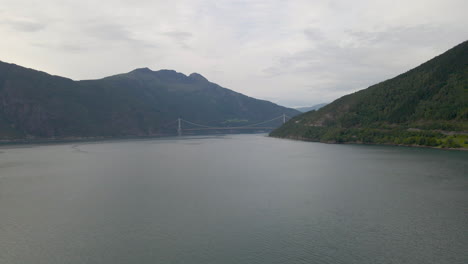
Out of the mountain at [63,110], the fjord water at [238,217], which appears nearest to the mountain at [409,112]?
the fjord water at [238,217]

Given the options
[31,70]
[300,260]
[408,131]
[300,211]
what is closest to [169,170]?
[300,211]

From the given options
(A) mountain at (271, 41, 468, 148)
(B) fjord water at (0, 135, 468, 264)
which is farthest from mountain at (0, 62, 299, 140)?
(B) fjord water at (0, 135, 468, 264)

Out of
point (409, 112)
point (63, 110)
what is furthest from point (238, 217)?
point (63, 110)

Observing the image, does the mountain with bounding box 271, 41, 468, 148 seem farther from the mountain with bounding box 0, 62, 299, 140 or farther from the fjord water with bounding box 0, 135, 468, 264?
the mountain with bounding box 0, 62, 299, 140

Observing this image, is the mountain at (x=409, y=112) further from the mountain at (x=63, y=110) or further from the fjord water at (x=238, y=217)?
the mountain at (x=63, y=110)

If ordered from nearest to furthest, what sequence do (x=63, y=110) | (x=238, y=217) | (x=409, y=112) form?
(x=238, y=217)
(x=409, y=112)
(x=63, y=110)

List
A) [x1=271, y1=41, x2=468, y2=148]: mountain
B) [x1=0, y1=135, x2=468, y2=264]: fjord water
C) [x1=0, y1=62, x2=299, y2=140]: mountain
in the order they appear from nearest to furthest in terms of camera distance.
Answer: [x1=0, y1=135, x2=468, y2=264]: fjord water < [x1=271, y1=41, x2=468, y2=148]: mountain < [x1=0, y1=62, x2=299, y2=140]: mountain

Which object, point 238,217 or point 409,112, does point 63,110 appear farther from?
point 238,217

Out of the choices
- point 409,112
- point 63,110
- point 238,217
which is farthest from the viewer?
point 63,110
